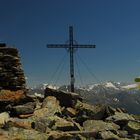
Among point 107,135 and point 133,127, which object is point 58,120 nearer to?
point 107,135

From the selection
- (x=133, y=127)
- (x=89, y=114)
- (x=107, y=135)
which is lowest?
(x=133, y=127)

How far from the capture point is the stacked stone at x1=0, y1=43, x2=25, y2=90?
3734 cm

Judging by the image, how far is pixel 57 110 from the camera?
33250 mm

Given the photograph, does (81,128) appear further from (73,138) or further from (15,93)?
(15,93)

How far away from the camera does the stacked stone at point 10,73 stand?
3734 cm

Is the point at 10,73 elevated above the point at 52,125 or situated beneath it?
elevated above

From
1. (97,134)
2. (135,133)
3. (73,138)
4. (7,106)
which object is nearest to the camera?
(73,138)

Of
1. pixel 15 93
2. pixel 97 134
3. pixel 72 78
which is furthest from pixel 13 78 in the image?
pixel 72 78

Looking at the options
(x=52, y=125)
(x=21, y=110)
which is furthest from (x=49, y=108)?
(x=52, y=125)

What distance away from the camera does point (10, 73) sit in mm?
37562

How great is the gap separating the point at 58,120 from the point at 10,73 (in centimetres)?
1050

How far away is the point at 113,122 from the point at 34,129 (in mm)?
7776

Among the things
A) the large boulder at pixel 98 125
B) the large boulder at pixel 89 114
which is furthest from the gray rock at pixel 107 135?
the large boulder at pixel 89 114

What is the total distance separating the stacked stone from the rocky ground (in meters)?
1.31
